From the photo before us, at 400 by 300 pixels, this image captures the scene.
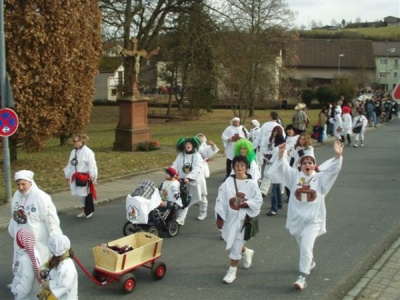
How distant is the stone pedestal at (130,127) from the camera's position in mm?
20609

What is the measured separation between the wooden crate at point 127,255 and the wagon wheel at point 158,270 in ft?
0.40

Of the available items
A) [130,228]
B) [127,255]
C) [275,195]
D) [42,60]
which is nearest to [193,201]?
[130,228]

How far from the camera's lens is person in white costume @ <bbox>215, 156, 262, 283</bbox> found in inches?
273

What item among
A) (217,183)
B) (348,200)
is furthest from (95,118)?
(348,200)

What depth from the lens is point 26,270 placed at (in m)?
5.80

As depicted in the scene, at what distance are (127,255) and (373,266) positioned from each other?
372 centimetres

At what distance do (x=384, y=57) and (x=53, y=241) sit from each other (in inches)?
4001

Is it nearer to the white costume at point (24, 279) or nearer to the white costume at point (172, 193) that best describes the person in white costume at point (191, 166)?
the white costume at point (172, 193)

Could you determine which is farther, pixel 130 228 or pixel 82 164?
pixel 82 164

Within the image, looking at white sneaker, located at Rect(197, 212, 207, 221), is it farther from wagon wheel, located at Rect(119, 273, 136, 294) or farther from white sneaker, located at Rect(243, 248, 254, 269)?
wagon wheel, located at Rect(119, 273, 136, 294)

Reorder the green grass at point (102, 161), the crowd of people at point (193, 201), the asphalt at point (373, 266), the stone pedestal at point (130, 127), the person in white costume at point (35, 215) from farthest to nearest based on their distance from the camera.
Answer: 1. the stone pedestal at point (130, 127)
2. the green grass at point (102, 161)
3. the asphalt at point (373, 266)
4. the person in white costume at point (35, 215)
5. the crowd of people at point (193, 201)

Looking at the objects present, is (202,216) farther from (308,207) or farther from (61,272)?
(61,272)

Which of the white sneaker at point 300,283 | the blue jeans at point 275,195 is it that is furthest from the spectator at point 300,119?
the white sneaker at point 300,283

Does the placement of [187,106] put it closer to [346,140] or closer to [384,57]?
[346,140]
